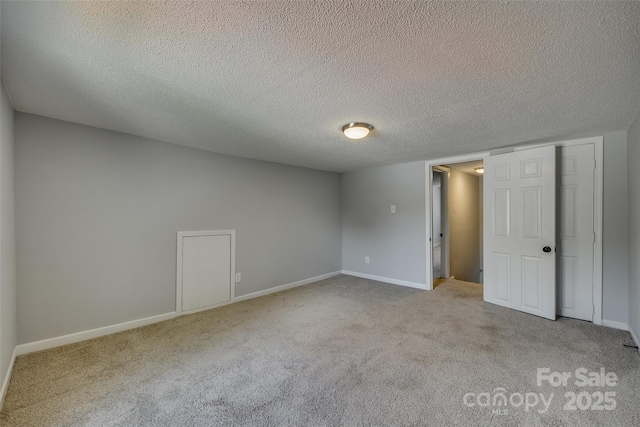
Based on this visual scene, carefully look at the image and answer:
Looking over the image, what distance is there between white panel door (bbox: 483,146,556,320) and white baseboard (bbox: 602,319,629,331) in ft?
1.52

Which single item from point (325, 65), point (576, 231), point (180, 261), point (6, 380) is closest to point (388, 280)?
point (576, 231)

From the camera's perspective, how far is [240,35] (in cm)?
133

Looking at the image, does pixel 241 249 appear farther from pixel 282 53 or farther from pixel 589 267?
pixel 589 267

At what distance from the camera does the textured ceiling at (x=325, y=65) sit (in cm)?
119

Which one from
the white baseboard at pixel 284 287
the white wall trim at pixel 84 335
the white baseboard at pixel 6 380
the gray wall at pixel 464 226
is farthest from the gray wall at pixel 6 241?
the gray wall at pixel 464 226

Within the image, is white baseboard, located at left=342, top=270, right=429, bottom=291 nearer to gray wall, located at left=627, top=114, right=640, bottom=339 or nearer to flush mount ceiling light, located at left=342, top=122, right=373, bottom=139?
gray wall, located at left=627, top=114, right=640, bottom=339

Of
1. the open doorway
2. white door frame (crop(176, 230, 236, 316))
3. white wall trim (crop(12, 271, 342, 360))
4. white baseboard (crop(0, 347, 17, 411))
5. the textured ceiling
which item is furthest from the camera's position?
the open doorway

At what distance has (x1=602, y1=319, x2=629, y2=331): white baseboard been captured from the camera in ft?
9.15

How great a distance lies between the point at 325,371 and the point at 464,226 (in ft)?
16.1

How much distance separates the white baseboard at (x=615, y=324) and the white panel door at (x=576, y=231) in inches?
4.5

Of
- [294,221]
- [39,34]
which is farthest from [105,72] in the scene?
[294,221]

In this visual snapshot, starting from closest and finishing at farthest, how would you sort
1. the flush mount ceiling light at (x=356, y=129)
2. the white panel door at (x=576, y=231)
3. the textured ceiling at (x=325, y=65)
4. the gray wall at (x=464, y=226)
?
the textured ceiling at (x=325, y=65), the flush mount ceiling light at (x=356, y=129), the white panel door at (x=576, y=231), the gray wall at (x=464, y=226)

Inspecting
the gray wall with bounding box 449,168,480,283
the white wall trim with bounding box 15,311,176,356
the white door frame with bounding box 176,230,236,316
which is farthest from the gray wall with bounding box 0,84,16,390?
the gray wall with bounding box 449,168,480,283

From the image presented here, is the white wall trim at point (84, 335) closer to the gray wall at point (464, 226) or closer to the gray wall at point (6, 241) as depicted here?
the gray wall at point (6, 241)
